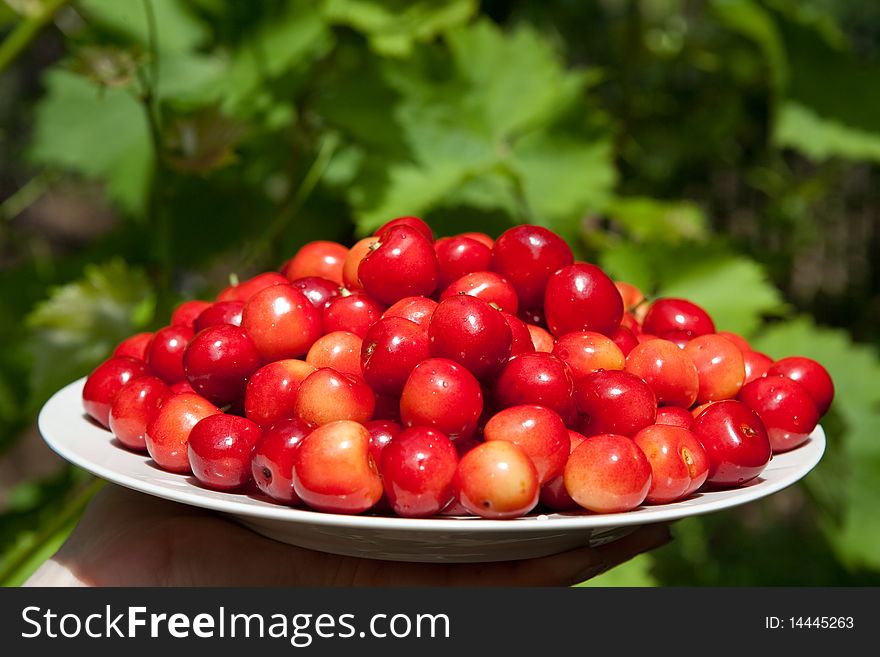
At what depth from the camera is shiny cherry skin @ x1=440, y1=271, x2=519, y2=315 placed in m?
1.18

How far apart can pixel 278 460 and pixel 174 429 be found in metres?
0.17

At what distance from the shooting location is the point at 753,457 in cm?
104

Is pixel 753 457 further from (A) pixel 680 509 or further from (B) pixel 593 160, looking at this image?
(B) pixel 593 160

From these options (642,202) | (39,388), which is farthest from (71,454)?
(642,202)

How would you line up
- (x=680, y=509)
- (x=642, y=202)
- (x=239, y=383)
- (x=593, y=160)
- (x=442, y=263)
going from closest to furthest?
(x=680, y=509) < (x=239, y=383) < (x=442, y=263) < (x=593, y=160) < (x=642, y=202)

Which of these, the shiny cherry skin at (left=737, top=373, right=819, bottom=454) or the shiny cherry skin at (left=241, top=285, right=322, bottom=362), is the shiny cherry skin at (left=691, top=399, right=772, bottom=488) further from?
the shiny cherry skin at (left=241, top=285, right=322, bottom=362)

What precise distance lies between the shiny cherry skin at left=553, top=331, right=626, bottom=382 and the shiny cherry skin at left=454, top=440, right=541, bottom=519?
217 mm

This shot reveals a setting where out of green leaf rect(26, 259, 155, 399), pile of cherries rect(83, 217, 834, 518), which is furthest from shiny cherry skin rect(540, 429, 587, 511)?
green leaf rect(26, 259, 155, 399)

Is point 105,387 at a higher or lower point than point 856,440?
higher

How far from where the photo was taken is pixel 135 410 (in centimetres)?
113

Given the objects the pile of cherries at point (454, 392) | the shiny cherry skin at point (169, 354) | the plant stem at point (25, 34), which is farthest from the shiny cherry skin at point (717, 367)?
the plant stem at point (25, 34)

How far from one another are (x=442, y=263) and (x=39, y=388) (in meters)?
1.03

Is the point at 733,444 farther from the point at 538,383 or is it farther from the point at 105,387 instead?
the point at 105,387

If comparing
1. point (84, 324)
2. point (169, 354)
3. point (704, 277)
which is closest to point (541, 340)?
point (169, 354)
